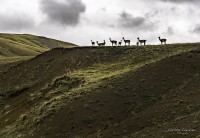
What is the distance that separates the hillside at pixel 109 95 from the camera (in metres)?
38.4

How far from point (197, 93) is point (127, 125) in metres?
7.27

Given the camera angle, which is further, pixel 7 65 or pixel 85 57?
pixel 7 65

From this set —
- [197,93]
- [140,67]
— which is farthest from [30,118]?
[197,93]

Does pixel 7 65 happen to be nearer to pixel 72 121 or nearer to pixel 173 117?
pixel 72 121

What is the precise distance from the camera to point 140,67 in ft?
163

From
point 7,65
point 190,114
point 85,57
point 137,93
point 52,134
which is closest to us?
point 190,114

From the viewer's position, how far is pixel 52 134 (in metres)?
41.0

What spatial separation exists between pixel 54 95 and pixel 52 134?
369 inches

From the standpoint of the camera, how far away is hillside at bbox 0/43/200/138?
3844cm

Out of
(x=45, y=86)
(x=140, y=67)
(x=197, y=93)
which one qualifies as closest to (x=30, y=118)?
(x=45, y=86)

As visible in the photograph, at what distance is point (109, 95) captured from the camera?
4459 centimetres

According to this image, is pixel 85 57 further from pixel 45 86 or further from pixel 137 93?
pixel 137 93

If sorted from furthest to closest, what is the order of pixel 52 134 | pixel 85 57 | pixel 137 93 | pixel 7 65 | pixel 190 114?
pixel 7 65
pixel 85 57
pixel 137 93
pixel 52 134
pixel 190 114

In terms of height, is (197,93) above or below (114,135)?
above
